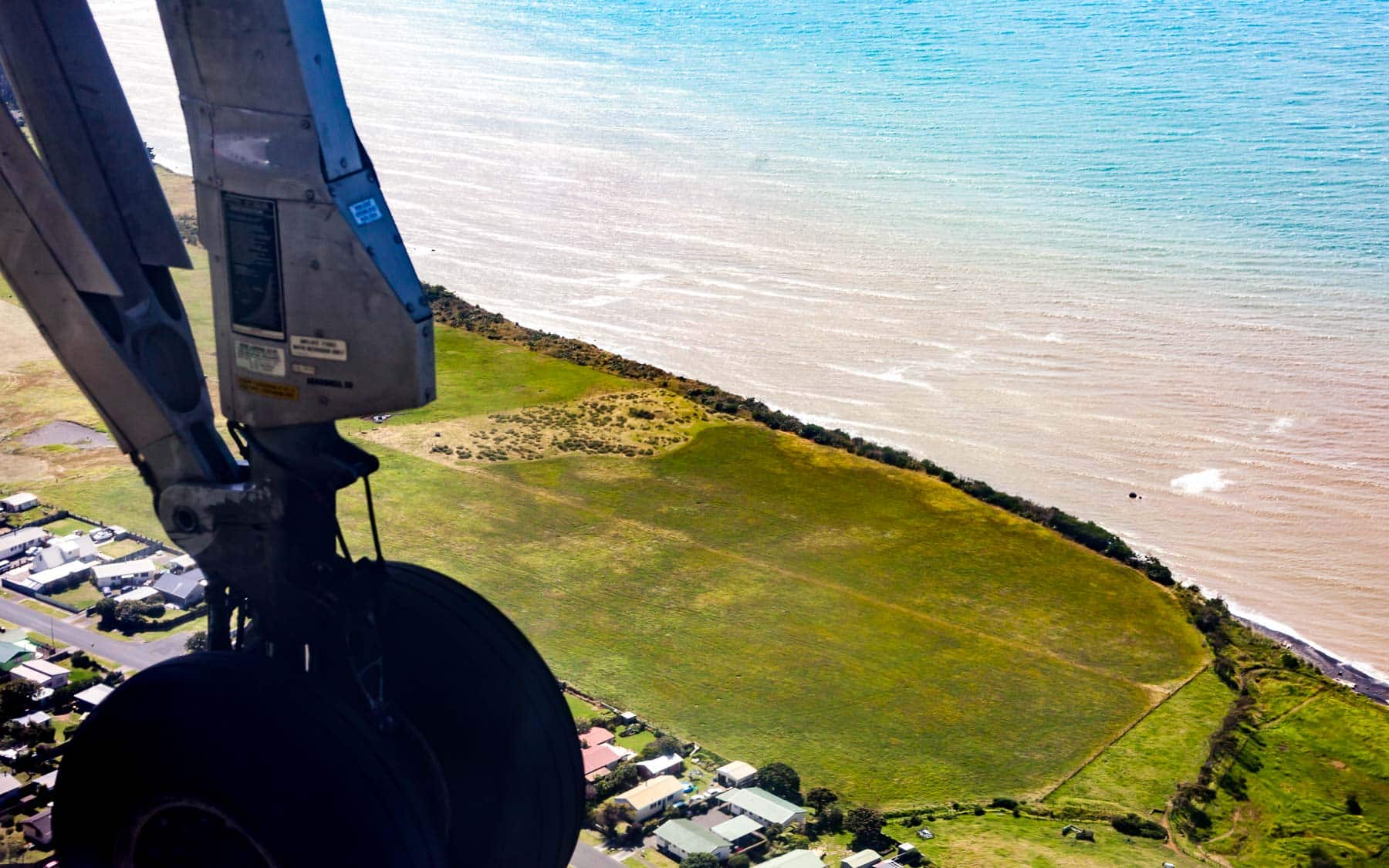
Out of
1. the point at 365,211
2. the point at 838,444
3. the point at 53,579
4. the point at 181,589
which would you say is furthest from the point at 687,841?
the point at 838,444

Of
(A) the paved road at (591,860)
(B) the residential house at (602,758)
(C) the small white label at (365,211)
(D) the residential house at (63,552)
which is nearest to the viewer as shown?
(C) the small white label at (365,211)

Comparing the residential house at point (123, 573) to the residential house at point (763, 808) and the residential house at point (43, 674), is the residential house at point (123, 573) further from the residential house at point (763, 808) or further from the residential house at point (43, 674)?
the residential house at point (763, 808)

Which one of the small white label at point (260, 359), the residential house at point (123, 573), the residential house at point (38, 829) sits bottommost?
the residential house at point (38, 829)

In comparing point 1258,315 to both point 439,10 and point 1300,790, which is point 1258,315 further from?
point 439,10

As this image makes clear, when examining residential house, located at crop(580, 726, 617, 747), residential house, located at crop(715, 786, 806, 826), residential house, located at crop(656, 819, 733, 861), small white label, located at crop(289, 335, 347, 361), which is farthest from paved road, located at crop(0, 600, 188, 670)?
small white label, located at crop(289, 335, 347, 361)

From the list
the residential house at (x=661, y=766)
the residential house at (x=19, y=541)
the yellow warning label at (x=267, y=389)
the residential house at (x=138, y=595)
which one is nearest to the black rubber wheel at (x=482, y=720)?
the yellow warning label at (x=267, y=389)

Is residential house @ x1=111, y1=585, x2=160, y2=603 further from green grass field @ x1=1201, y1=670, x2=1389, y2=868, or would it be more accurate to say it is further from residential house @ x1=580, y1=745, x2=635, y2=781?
green grass field @ x1=1201, y1=670, x2=1389, y2=868

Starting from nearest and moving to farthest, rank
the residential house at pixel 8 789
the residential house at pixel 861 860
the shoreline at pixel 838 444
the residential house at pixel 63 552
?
the residential house at pixel 8 789 → the residential house at pixel 861 860 → the residential house at pixel 63 552 → the shoreline at pixel 838 444

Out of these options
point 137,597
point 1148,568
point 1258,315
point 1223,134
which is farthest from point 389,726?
point 1223,134
